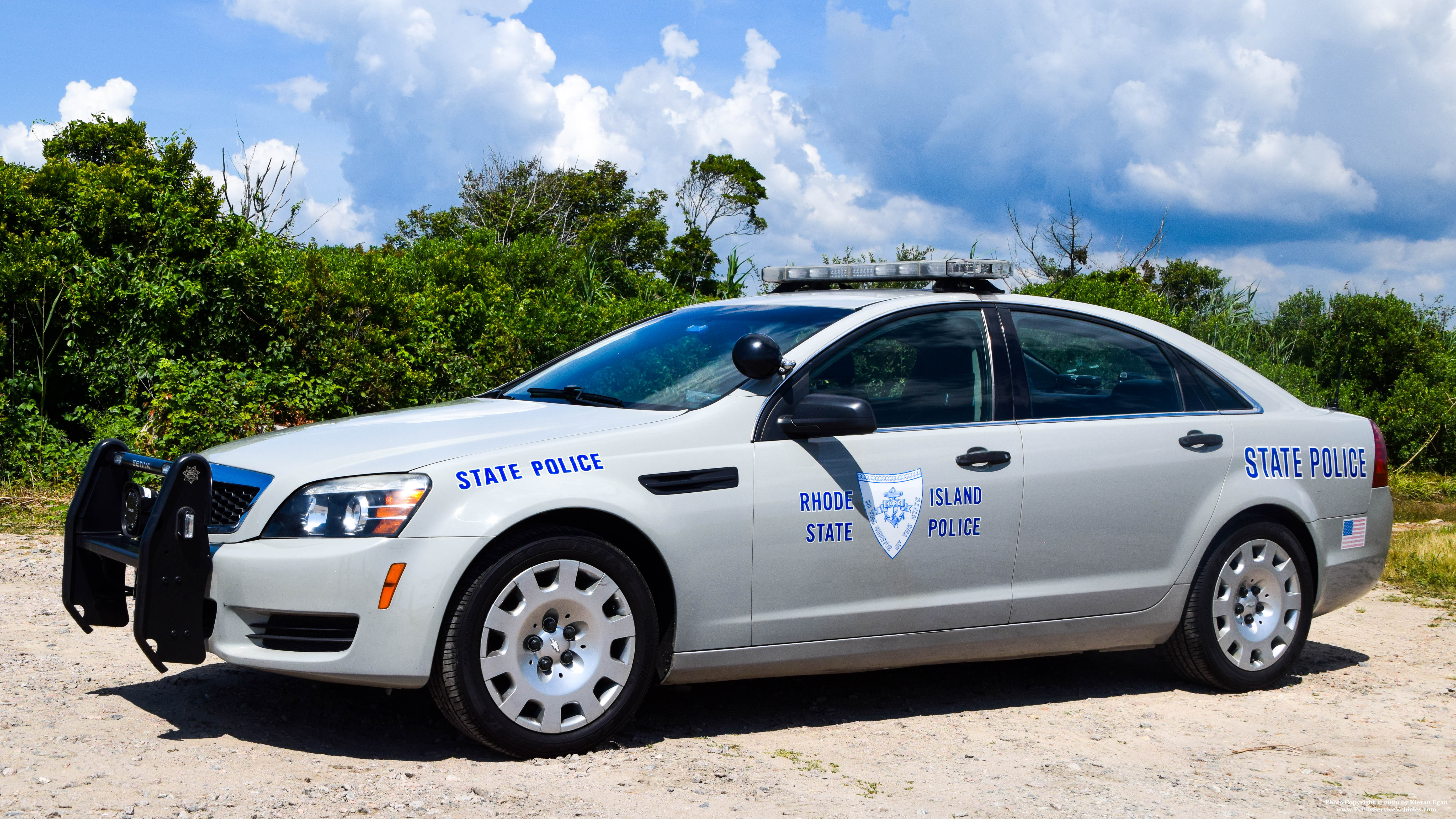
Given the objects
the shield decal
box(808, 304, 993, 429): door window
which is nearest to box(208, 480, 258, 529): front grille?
box(808, 304, 993, 429): door window

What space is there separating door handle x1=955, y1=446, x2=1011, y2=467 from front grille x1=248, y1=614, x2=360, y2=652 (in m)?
2.27

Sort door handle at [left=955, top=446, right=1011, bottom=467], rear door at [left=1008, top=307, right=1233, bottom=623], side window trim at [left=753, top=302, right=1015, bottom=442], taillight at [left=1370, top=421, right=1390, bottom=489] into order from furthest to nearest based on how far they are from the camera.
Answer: taillight at [left=1370, top=421, right=1390, bottom=489] < rear door at [left=1008, top=307, right=1233, bottom=623] < door handle at [left=955, top=446, right=1011, bottom=467] < side window trim at [left=753, top=302, right=1015, bottom=442]

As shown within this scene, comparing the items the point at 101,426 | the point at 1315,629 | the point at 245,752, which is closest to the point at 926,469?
the point at 245,752

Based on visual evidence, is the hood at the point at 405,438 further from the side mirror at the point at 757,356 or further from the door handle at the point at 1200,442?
the door handle at the point at 1200,442

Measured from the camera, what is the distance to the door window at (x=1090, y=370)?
517 centimetres

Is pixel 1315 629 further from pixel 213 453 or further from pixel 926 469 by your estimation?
pixel 213 453

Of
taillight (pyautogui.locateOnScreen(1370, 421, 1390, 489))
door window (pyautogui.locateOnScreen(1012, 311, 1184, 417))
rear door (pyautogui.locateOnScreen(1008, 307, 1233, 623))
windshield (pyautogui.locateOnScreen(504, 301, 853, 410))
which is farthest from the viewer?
taillight (pyautogui.locateOnScreen(1370, 421, 1390, 489))

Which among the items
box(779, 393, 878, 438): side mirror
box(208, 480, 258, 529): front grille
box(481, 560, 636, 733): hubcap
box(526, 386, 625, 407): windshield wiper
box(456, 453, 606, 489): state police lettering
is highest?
box(526, 386, 625, 407): windshield wiper

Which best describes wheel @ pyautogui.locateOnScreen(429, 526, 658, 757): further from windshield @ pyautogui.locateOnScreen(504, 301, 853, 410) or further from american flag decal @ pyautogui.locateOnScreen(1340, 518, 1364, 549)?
american flag decal @ pyautogui.locateOnScreen(1340, 518, 1364, 549)

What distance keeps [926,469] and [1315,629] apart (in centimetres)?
368

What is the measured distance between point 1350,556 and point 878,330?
103 inches

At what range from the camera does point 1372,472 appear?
5.91m

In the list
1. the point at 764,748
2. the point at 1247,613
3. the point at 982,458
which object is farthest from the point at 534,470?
the point at 1247,613

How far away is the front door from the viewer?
448cm
